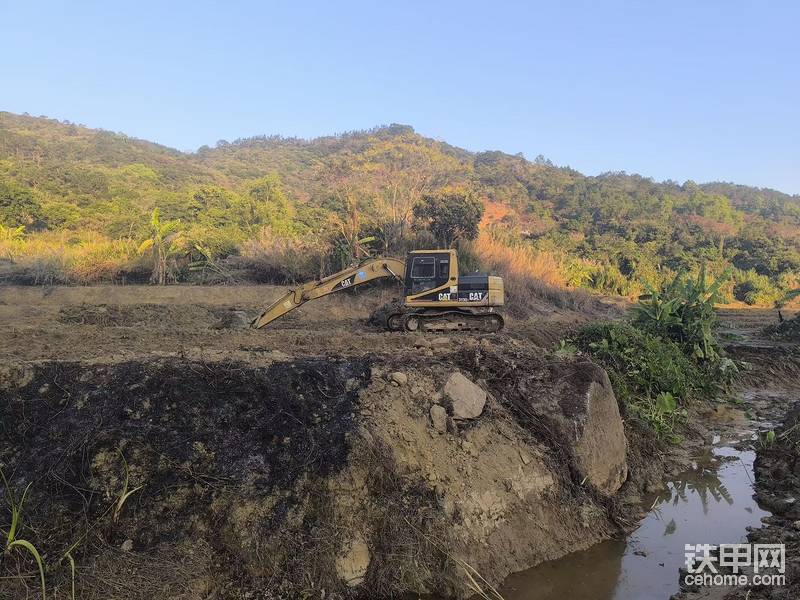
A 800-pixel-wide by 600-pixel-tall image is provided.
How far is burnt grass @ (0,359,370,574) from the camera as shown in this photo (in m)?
4.23

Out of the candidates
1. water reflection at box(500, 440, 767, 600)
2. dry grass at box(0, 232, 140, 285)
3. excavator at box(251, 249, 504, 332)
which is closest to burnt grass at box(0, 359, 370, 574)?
water reflection at box(500, 440, 767, 600)

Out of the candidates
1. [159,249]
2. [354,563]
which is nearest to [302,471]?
[354,563]

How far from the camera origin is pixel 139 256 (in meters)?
17.6

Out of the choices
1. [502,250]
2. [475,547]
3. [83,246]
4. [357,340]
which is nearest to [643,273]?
[502,250]

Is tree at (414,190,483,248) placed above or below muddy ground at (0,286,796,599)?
above

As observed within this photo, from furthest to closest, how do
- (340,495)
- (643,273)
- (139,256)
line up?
(643,273)
(139,256)
(340,495)

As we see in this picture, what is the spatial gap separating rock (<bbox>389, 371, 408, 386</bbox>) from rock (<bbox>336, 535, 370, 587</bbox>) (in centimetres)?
164

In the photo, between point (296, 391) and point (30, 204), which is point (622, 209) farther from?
point (296, 391)

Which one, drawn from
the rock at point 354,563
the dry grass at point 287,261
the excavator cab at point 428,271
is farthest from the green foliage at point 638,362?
the dry grass at point 287,261

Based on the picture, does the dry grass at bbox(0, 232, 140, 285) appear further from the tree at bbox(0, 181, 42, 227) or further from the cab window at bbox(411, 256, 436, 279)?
the cab window at bbox(411, 256, 436, 279)

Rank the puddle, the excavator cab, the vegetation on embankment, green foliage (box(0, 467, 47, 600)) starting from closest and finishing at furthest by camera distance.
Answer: green foliage (box(0, 467, 47, 600)) → the puddle → the vegetation on embankment → the excavator cab

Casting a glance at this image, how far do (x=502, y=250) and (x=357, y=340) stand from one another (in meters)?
11.6

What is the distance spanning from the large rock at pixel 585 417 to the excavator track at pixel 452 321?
4418 millimetres

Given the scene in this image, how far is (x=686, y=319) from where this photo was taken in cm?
1085
